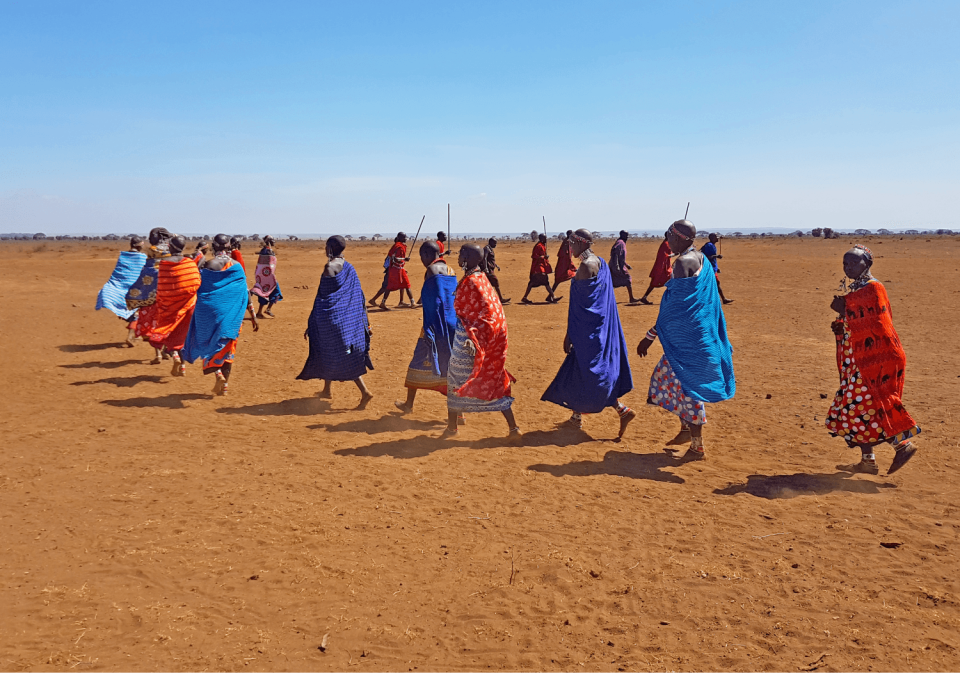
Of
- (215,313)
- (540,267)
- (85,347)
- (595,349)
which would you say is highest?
(540,267)

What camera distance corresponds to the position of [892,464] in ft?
20.2

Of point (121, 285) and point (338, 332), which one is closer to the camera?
point (338, 332)

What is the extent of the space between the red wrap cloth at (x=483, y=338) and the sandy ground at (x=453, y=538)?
0.68m

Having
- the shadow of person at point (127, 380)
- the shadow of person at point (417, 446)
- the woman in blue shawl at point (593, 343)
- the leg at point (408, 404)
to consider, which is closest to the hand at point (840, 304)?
the woman in blue shawl at point (593, 343)

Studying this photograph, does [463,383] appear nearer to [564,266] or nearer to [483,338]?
[483,338]

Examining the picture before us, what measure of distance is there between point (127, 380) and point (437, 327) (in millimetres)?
5206

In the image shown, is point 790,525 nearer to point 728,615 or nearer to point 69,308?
point 728,615

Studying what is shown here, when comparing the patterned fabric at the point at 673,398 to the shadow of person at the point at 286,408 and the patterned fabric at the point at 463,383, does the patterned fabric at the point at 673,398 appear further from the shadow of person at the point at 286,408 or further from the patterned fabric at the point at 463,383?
the shadow of person at the point at 286,408

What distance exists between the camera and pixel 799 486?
6074 mm

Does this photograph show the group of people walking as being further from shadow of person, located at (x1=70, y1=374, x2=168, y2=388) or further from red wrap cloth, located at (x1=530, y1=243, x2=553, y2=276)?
red wrap cloth, located at (x1=530, y1=243, x2=553, y2=276)

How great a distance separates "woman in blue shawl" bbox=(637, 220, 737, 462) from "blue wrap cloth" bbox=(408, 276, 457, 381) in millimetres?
2419

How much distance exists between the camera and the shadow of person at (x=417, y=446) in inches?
274

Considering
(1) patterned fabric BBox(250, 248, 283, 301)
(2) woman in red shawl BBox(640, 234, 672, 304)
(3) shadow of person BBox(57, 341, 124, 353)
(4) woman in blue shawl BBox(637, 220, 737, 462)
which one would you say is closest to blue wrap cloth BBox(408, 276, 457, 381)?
(4) woman in blue shawl BBox(637, 220, 737, 462)

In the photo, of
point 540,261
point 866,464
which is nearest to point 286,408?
point 866,464
